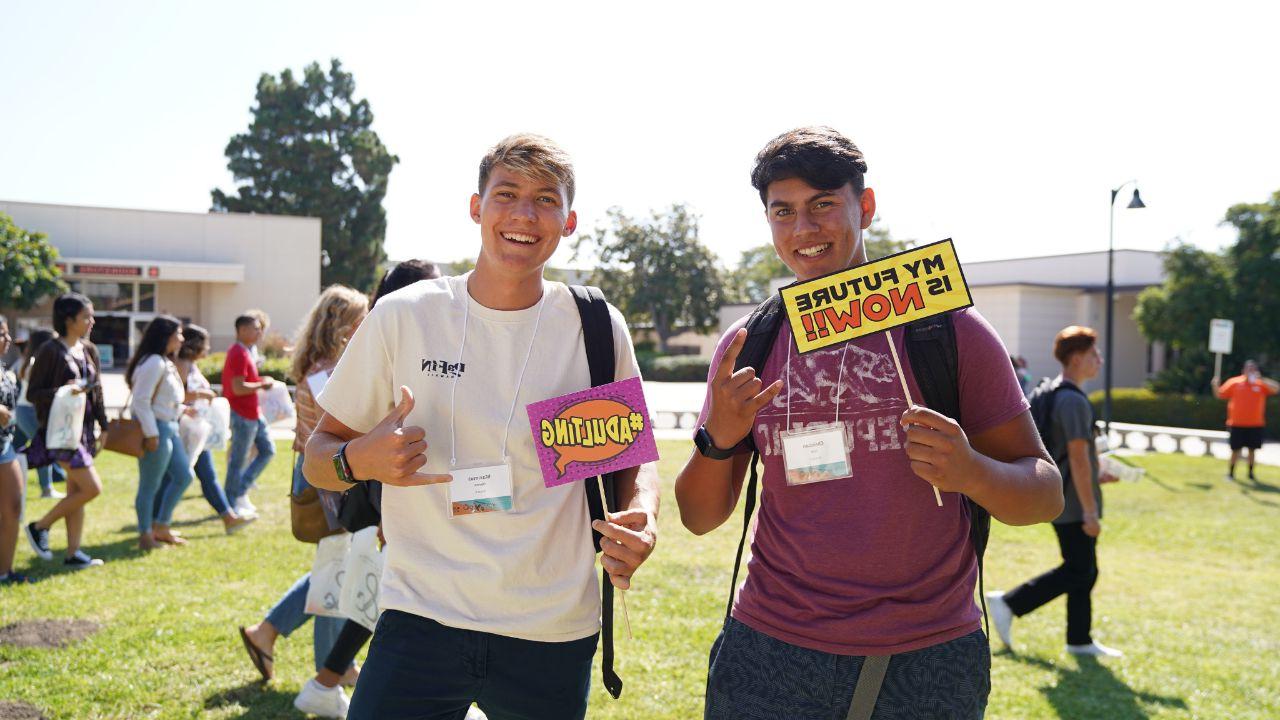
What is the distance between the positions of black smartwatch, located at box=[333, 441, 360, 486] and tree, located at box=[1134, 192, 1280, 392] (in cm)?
3062

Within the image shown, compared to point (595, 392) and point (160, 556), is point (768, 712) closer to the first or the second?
point (595, 392)

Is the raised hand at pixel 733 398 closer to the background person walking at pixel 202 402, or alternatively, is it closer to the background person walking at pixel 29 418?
the background person walking at pixel 202 402

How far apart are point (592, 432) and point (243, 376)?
8.23m

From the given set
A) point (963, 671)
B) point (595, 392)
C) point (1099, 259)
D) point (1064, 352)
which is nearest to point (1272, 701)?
point (1064, 352)

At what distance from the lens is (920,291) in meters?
2.18

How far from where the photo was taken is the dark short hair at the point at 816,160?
2330 millimetres

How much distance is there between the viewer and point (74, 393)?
6.80 metres

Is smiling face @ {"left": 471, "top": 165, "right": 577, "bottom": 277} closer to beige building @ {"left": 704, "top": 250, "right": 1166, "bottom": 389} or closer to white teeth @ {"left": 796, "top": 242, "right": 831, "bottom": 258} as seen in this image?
white teeth @ {"left": 796, "top": 242, "right": 831, "bottom": 258}

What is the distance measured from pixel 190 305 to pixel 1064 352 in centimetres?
4079

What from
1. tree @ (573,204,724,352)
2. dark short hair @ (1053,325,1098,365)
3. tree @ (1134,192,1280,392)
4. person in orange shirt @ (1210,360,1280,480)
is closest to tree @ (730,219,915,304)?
tree @ (573,204,724,352)

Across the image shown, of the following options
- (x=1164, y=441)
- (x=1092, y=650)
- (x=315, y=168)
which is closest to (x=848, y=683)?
(x=1092, y=650)

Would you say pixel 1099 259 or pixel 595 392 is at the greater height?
pixel 1099 259

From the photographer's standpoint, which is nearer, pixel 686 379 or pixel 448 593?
pixel 448 593

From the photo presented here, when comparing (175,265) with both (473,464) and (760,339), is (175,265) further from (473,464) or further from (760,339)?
(760,339)
